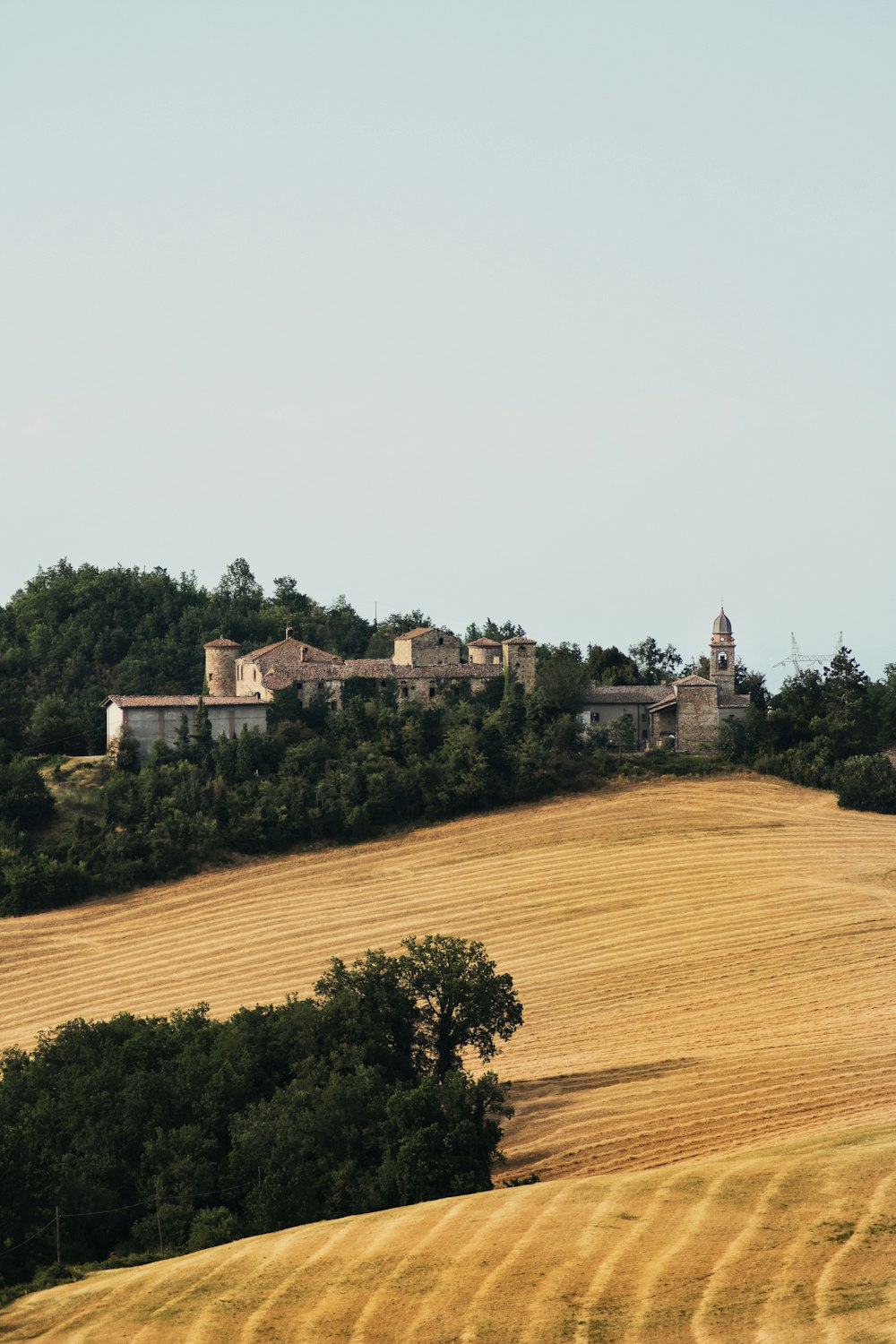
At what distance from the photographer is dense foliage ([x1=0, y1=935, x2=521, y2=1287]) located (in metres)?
36.1

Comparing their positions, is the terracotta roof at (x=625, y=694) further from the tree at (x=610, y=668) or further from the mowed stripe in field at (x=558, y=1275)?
the mowed stripe in field at (x=558, y=1275)

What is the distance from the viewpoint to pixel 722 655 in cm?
8156

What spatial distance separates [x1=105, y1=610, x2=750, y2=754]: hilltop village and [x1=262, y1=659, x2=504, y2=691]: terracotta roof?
41mm

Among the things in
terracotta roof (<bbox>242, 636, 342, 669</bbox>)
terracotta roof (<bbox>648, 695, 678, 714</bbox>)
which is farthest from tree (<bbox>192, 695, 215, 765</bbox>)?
terracotta roof (<bbox>648, 695, 678, 714</bbox>)

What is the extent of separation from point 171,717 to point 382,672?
33.6 ft

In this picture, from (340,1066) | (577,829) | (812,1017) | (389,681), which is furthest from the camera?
(389,681)

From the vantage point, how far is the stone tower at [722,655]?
81375mm

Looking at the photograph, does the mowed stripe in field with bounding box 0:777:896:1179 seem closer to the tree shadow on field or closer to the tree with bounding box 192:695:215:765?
the tree shadow on field

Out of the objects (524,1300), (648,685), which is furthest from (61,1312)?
(648,685)

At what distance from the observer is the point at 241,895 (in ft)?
216

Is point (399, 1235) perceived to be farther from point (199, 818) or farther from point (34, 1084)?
point (199, 818)

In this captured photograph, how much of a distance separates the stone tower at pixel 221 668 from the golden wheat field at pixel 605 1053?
13470 millimetres

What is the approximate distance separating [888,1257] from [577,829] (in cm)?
4293

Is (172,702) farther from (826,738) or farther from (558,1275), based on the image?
(558,1275)
